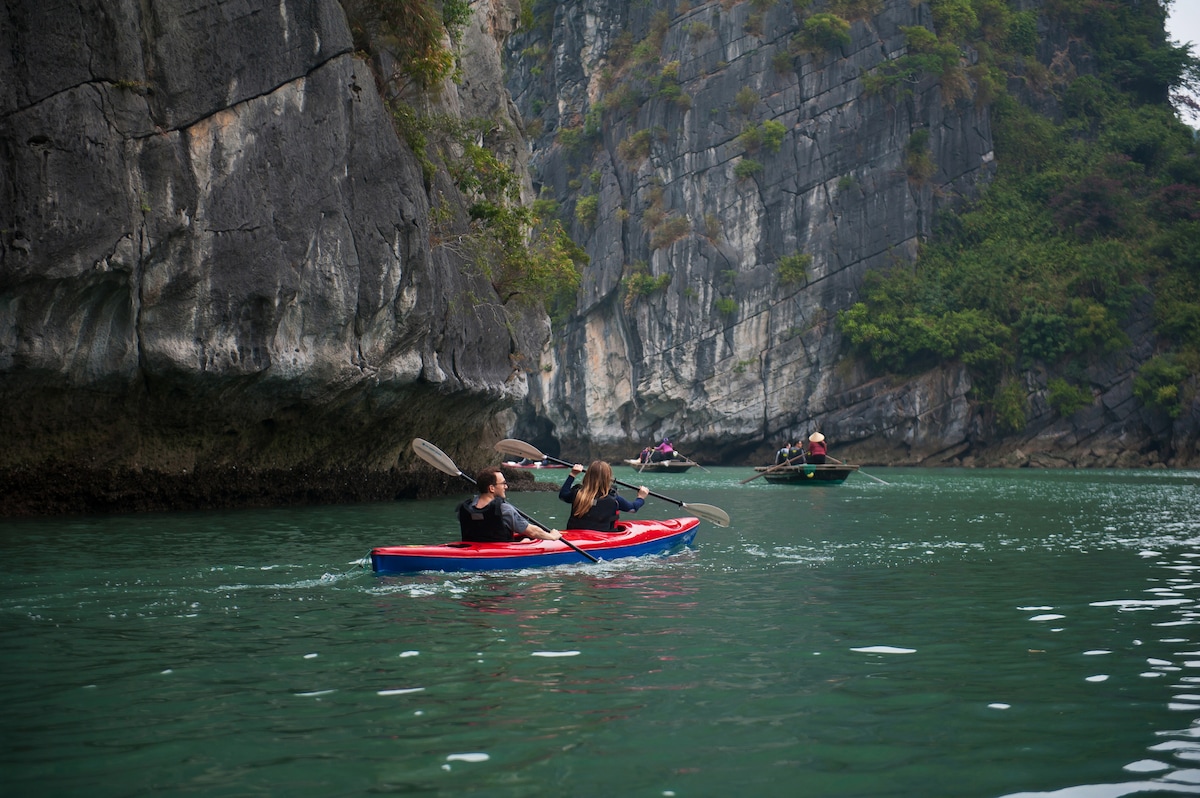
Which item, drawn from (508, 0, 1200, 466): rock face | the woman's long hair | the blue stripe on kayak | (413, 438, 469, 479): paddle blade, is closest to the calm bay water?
the blue stripe on kayak

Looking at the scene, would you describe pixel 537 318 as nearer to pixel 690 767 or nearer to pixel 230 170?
pixel 230 170

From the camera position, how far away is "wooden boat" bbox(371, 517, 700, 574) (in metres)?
9.38

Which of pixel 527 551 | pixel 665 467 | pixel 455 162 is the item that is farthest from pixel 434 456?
pixel 665 467

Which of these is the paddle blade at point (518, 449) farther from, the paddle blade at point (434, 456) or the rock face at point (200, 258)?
the rock face at point (200, 258)

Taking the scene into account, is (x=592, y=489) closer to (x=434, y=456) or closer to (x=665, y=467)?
(x=434, y=456)

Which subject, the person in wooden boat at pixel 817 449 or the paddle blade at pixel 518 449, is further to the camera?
the person in wooden boat at pixel 817 449

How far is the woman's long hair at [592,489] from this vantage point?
11.6 metres

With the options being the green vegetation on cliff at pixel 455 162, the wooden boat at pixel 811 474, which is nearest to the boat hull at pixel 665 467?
the wooden boat at pixel 811 474

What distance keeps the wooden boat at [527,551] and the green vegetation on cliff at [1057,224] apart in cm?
3740

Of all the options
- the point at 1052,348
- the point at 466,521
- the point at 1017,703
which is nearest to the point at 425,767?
the point at 1017,703

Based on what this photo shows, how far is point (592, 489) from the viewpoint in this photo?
461 inches

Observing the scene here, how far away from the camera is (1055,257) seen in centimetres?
4822

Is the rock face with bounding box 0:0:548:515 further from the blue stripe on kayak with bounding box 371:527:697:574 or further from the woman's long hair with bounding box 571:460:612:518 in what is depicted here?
the woman's long hair with bounding box 571:460:612:518

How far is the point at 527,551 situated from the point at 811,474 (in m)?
20.5
